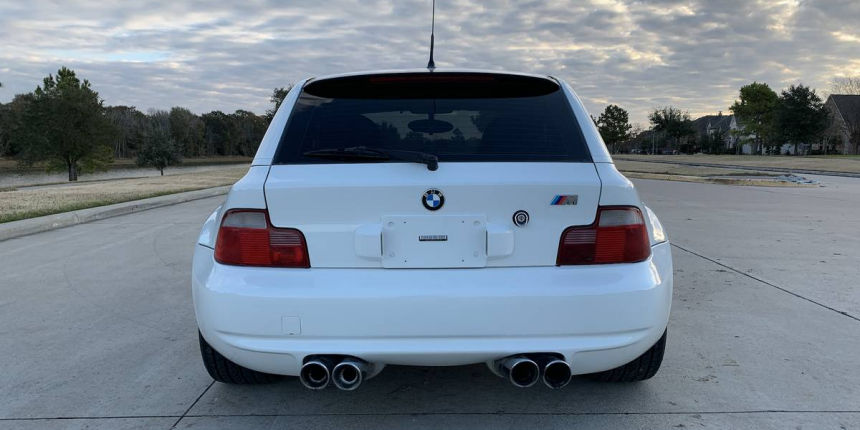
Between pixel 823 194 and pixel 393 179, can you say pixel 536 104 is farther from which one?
pixel 823 194

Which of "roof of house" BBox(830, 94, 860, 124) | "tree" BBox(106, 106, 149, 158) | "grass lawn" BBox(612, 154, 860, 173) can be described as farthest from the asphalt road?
"tree" BBox(106, 106, 149, 158)

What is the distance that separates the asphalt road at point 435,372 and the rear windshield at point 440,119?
4.01 ft

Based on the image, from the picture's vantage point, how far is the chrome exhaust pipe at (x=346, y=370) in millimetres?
2328

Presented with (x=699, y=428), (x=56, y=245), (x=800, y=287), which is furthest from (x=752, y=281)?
(x=56, y=245)

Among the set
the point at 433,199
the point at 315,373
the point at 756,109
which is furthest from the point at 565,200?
the point at 756,109

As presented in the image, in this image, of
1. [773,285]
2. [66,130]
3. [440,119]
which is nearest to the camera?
[440,119]

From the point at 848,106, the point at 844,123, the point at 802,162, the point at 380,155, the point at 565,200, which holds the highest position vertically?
the point at 848,106

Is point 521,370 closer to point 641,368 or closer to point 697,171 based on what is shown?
point 641,368

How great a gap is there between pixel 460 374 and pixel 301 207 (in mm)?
1491

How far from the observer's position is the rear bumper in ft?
7.60

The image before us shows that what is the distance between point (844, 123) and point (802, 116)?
5579mm

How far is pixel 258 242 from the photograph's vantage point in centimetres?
243

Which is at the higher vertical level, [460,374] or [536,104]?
[536,104]

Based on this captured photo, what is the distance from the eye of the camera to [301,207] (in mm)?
2385
